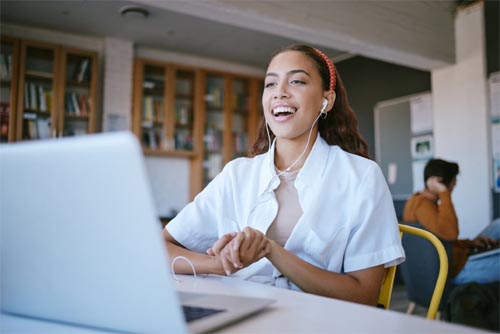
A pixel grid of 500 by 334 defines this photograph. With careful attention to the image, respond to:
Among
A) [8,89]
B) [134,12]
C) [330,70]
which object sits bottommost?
[330,70]

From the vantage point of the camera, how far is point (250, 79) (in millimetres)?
6621

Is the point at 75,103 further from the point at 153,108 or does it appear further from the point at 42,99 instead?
the point at 153,108

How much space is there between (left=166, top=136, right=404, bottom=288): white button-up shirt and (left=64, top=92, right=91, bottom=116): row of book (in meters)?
4.49

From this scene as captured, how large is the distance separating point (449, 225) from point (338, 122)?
2.11 m

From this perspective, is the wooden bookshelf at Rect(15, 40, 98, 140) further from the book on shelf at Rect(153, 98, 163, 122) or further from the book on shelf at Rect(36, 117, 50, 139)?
the book on shelf at Rect(153, 98, 163, 122)

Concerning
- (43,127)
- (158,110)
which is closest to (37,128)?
(43,127)

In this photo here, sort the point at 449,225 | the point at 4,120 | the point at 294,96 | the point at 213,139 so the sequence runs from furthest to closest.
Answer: the point at 213,139 < the point at 4,120 < the point at 449,225 < the point at 294,96

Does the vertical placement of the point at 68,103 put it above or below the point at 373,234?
above

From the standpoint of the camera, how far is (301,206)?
4.23 feet

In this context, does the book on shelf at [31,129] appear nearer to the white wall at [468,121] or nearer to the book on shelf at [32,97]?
the book on shelf at [32,97]

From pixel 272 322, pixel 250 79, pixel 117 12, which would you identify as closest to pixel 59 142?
pixel 272 322

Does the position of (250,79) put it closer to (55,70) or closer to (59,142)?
(55,70)

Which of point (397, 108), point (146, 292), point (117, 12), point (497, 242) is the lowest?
point (497, 242)

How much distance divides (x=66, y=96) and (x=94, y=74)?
1.42ft
